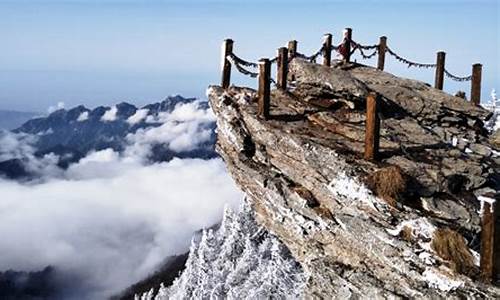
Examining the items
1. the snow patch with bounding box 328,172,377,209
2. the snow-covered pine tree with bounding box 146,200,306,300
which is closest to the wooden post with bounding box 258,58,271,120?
the snow patch with bounding box 328,172,377,209

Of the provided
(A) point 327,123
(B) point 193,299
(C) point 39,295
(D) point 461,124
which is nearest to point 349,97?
(A) point 327,123

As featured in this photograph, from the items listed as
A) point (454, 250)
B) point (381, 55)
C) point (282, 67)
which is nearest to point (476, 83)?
point (381, 55)

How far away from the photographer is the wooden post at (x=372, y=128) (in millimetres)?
17562

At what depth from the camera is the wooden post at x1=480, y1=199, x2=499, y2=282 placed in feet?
44.3

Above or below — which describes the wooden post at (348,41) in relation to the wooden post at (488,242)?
above

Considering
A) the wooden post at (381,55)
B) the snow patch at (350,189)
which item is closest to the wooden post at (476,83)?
the wooden post at (381,55)

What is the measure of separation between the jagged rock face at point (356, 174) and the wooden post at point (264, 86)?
0.42 m

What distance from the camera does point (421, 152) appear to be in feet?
61.8

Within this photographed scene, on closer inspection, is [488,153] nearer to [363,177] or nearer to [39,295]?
[363,177]

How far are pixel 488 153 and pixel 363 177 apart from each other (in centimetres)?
566

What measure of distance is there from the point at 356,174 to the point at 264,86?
4.98m

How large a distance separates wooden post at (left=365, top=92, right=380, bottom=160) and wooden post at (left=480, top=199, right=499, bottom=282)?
4.50 meters

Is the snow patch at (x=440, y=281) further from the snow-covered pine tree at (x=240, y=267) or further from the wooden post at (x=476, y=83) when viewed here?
the wooden post at (x=476, y=83)

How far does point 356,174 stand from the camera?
55.6 ft
